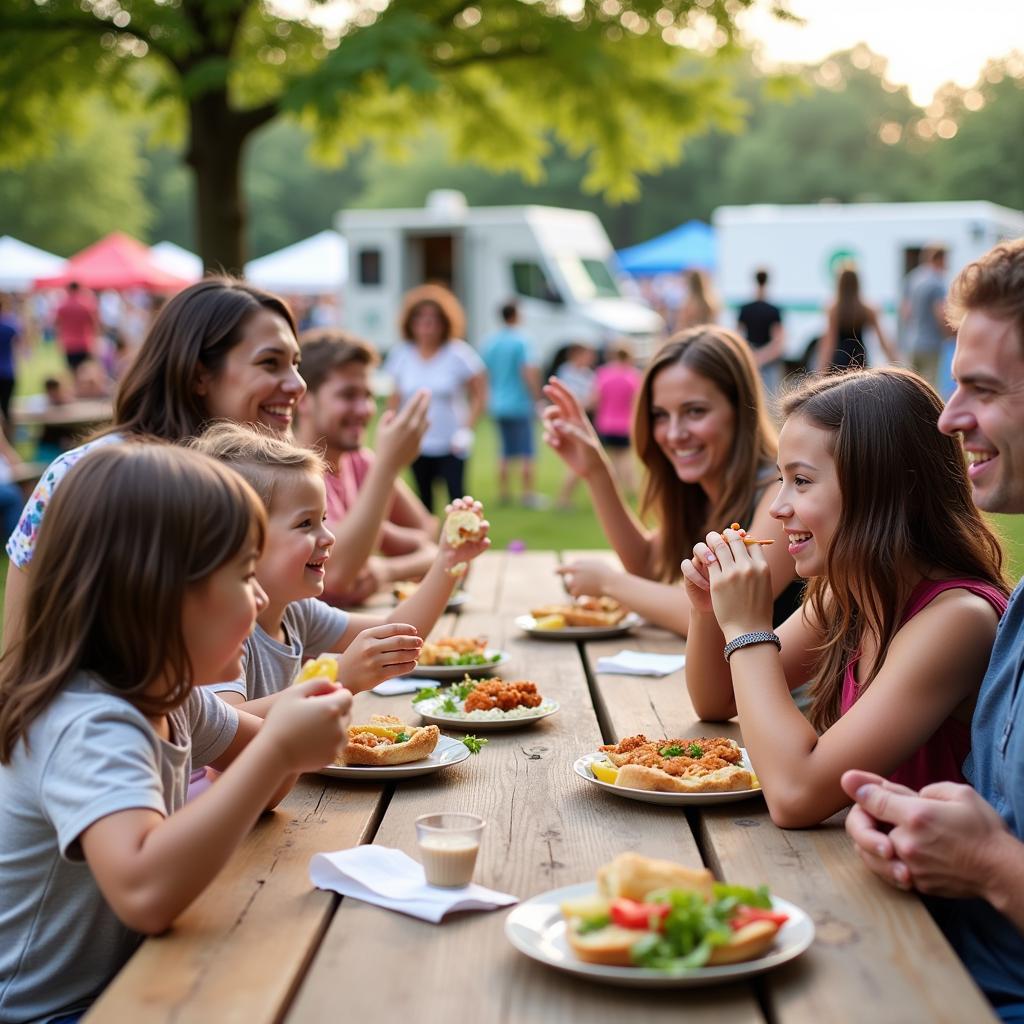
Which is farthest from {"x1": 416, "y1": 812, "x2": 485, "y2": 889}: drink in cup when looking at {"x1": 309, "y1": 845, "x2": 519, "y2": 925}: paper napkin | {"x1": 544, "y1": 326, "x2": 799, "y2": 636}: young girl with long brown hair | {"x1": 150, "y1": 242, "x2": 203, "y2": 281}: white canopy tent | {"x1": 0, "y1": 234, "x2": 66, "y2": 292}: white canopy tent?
{"x1": 0, "y1": 234, "x2": 66, "y2": 292}: white canopy tent

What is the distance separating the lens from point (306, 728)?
1967 mm

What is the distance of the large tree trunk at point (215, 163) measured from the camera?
37.1 ft

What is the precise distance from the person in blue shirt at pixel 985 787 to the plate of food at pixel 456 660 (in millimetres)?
1566

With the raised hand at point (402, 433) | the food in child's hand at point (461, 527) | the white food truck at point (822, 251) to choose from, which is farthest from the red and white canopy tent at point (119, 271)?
the food in child's hand at point (461, 527)

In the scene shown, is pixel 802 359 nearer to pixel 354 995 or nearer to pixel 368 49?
pixel 368 49

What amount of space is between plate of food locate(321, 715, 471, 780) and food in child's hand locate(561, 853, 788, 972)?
801mm

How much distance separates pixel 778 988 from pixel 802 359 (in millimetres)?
18706

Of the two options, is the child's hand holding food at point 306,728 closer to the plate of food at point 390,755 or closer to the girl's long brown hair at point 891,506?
the plate of food at point 390,755

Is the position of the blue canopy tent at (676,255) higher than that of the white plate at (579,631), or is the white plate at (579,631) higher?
the blue canopy tent at (676,255)

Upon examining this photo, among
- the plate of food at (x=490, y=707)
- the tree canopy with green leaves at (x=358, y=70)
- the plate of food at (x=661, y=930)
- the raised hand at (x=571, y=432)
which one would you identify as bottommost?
the plate of food at (x=490, y=707)

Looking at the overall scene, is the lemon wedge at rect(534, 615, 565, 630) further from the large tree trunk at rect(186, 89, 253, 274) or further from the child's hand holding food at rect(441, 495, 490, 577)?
the large tree trunk at rect(186, 89, 253, 274)

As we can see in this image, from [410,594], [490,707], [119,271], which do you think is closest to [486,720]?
[490,707]

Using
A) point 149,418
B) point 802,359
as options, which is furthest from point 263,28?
point 802,359

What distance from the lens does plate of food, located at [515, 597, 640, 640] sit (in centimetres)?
421
